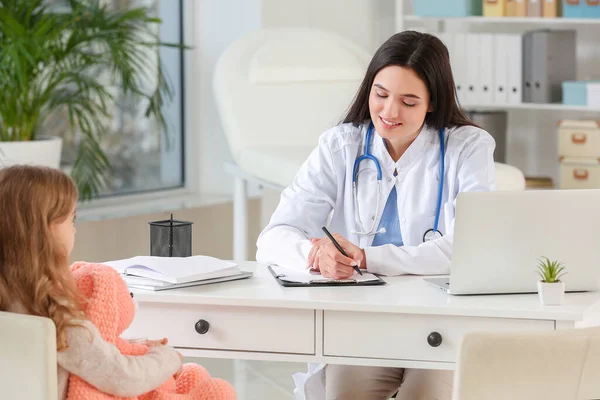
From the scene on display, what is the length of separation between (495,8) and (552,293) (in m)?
2.83

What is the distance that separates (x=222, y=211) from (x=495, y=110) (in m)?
1.29

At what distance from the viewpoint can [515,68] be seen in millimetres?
4387

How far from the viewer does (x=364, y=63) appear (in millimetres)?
3799

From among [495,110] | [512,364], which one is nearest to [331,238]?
[512,364]

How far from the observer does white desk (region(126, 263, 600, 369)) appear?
177cm

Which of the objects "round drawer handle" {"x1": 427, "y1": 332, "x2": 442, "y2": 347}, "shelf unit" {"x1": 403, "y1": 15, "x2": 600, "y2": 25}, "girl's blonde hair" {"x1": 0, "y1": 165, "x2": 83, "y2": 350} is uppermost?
"shelf unit" {"x1": 403, "y1": 15, "x2": 600, "y2": 25}

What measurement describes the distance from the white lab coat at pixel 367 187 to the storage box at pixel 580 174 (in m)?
2.00

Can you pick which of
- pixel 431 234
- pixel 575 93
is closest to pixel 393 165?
pixel 431 234

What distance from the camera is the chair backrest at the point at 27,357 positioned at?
141cm

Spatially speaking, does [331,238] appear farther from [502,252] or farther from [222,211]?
[222,211]

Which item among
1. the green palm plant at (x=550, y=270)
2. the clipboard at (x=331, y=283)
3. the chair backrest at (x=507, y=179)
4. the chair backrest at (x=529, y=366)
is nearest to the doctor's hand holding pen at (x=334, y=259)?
the clipboard at (x=331, y=283)

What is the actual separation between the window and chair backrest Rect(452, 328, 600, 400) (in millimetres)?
3144

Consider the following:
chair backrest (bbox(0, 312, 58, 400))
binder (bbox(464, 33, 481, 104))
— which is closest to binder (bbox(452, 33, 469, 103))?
binder (bbox(464, 33, 481, 104))

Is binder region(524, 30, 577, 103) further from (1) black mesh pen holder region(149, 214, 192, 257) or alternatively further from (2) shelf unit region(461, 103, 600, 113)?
(1) black mesh pen holder region(149, 214, 192, 257)
